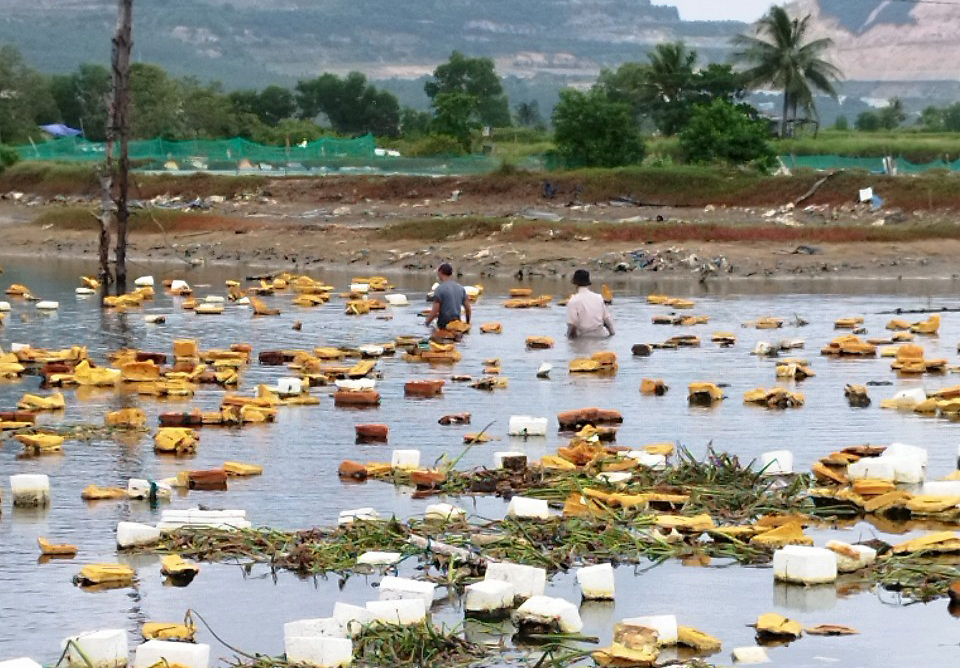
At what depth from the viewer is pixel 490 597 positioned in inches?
384

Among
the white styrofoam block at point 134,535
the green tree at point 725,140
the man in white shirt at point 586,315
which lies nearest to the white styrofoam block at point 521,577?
the white styrofoam block at point 134,535

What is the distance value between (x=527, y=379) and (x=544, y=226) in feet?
71.7

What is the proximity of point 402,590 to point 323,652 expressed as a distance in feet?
2.92

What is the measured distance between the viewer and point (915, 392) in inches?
700

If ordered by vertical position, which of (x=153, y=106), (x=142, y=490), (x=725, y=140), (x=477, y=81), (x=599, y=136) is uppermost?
(x=477, y=81)

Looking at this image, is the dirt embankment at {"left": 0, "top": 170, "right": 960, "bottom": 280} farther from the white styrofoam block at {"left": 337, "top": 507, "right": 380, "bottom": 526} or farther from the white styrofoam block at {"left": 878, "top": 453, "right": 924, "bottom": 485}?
the white styrofoam block at {"left": 337, "top": 507, "right": 380, "bottom": 526}

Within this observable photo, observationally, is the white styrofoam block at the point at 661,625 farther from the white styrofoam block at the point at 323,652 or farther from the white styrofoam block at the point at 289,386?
the white styrofoam block at the point at 289,386

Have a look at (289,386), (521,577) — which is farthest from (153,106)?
(521,577)

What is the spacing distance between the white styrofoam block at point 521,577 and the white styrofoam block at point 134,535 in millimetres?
2530

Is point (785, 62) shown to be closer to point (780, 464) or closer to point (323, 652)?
point (780, 464)

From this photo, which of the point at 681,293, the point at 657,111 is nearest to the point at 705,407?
the point at 681,293

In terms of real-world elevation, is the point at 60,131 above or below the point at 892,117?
below

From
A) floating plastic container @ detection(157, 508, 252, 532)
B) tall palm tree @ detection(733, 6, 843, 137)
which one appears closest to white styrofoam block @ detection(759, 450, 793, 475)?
floating plastic container @ detection(157, 508, 252, 532)

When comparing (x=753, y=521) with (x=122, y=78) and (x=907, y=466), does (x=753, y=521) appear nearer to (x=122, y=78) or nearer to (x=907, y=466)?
(x=907, y=466)
